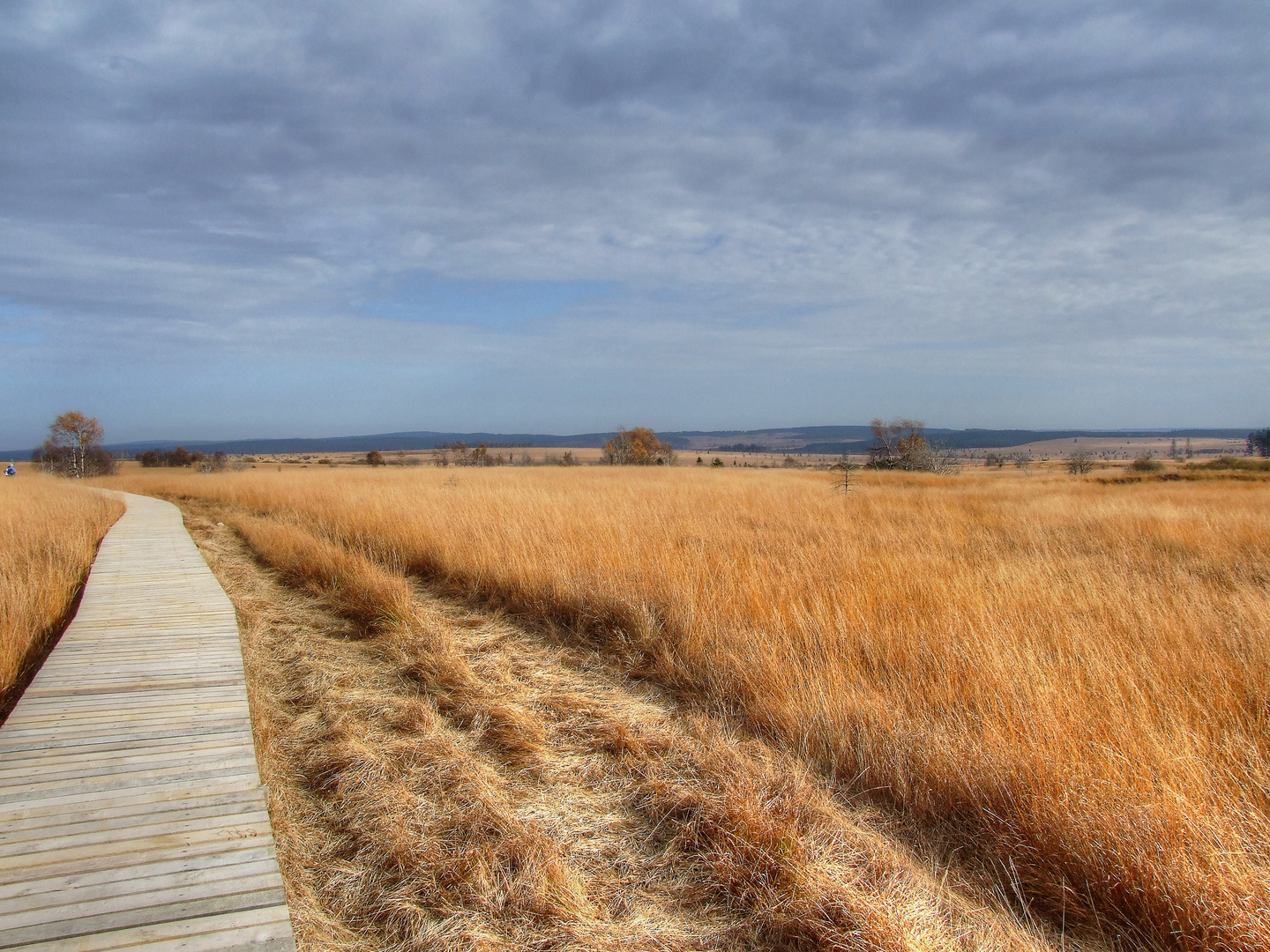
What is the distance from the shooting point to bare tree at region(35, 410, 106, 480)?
49.8 meters

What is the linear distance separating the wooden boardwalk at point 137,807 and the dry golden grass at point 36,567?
0.96ft

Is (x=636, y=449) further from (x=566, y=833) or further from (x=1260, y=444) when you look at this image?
(x=1260, y=444)

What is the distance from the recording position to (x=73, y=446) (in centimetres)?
5044

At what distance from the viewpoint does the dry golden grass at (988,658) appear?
2.69m

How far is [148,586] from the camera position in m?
7.77

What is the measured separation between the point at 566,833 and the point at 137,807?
6.83 ft

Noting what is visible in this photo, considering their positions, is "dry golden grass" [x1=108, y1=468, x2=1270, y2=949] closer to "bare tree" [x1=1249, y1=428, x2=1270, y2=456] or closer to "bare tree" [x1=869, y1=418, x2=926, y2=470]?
"bare tree" [x1=869, y1=418, x2=926, y2=470]

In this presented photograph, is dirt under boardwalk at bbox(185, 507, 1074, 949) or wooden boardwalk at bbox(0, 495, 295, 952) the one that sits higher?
wooden boardwalk at bbox(0, 495, 295, 952)

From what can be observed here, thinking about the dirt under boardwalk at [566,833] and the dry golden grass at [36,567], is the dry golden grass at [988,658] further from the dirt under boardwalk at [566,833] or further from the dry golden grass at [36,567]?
the dry golden grass at [36,567]

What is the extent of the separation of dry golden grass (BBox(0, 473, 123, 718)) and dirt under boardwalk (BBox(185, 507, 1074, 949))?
81.6 inches

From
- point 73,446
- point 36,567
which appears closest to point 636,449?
point 73,446

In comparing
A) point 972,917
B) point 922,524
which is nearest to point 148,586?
point 972,917

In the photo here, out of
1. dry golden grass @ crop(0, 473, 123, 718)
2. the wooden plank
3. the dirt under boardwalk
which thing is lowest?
the dirt under boardwalk

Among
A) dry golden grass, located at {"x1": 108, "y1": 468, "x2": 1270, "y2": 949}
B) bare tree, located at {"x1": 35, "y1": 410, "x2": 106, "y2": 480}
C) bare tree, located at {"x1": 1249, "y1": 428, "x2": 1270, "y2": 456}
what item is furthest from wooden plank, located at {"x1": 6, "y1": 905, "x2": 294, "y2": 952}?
bare tree, located at {"x1": 1249, "y1": 428, "x2": 1270, "y2": 456}
